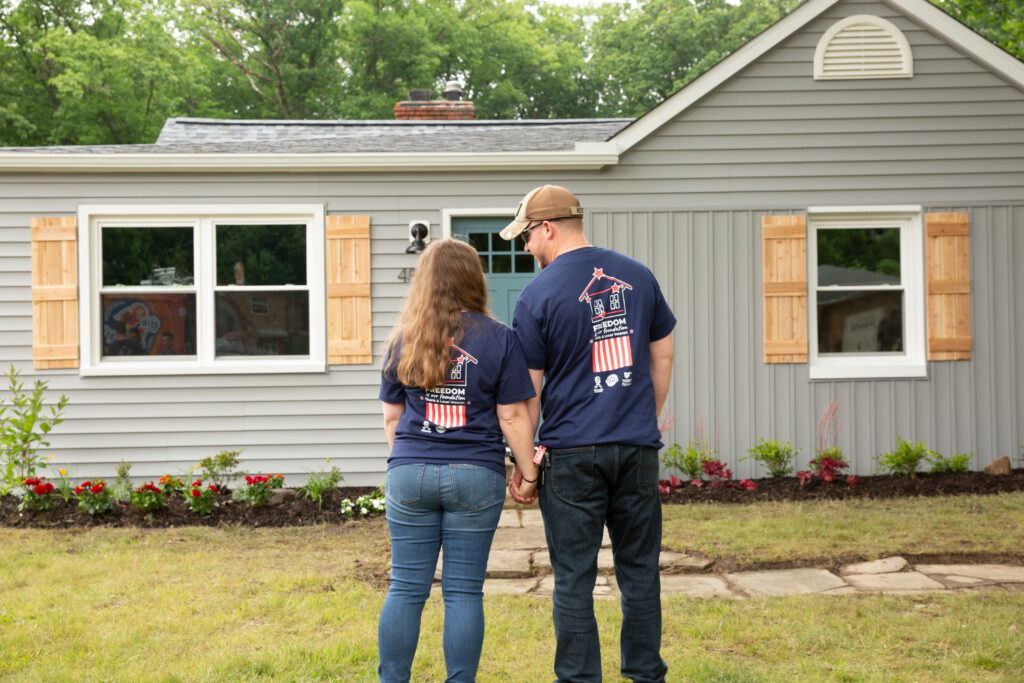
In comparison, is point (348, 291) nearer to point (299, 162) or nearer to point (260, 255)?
point (260, 255)

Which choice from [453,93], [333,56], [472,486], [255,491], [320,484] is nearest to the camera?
[472,486]

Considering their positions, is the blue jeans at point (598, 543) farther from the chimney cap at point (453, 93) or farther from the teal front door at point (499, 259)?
the chimney cap at point (453, 93)

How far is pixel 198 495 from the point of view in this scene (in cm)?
657

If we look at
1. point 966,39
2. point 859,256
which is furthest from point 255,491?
point 966,39

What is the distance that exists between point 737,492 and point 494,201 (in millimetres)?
3149

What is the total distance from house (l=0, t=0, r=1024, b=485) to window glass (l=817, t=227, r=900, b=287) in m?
0.02

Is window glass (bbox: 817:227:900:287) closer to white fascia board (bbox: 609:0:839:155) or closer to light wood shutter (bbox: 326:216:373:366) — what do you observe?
white fascia board (bbox: 609:0:839:155)

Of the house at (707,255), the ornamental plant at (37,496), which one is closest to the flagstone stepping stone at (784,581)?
the house at (707,255)

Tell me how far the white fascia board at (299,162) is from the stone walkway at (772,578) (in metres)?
3.58

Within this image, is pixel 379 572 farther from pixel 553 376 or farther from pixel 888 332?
pixel 888 332

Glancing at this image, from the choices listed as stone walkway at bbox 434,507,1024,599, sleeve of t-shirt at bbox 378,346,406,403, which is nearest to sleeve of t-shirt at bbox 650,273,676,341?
sleeve of t-shirt at bbox 378,346,406,403

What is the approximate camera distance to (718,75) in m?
7.61

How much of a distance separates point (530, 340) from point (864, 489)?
5159 mm

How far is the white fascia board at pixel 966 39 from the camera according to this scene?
748cm
